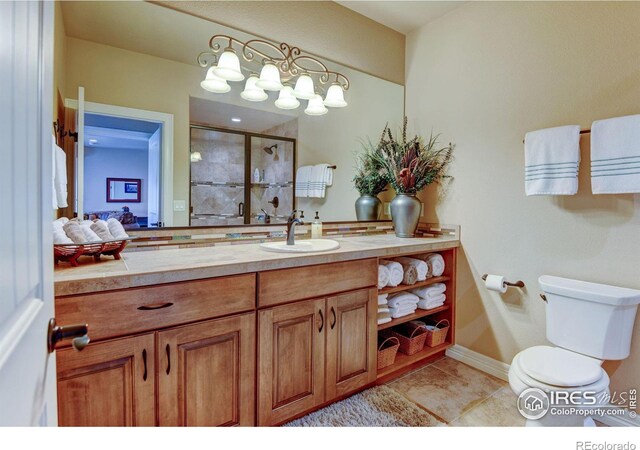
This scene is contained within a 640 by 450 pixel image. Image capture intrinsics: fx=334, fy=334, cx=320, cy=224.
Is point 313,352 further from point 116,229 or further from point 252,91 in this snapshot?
point 252,91

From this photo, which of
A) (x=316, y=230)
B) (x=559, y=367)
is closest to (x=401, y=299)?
(x=316, y=230)

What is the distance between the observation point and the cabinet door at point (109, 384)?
1088 mm

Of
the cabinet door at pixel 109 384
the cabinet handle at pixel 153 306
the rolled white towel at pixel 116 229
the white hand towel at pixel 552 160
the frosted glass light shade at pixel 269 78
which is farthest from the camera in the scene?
the frosted glass light shade at pixel 269 78

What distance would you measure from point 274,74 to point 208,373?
5.32 feet

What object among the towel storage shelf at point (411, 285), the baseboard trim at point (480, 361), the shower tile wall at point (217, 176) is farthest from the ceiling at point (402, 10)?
the baseboard trim at point (480, 361)

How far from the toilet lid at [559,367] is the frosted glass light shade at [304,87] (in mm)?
1862

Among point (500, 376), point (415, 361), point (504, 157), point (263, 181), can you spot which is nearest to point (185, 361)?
point (263, 181)

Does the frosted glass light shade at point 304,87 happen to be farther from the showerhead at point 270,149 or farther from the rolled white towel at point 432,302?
the rolled white towel at point 432,302

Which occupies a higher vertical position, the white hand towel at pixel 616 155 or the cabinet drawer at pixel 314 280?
the white hand towel at pixel 616 155

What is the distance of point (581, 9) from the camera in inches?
68.9

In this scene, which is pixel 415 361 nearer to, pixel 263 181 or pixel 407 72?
pixel 263 181

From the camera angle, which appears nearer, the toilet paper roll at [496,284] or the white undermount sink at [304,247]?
the white undermount sink at [304,247]

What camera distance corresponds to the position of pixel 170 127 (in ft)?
5.82

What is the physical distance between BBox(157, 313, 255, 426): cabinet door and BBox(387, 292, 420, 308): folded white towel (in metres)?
1.01
